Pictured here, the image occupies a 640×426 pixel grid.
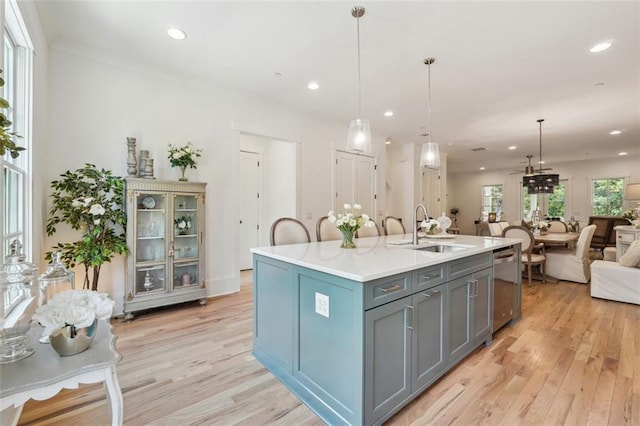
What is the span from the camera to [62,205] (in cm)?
274

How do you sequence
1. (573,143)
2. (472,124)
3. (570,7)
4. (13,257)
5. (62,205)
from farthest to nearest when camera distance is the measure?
(573,143)
(472,124)
(62,205)
(570,7)
(13,257)

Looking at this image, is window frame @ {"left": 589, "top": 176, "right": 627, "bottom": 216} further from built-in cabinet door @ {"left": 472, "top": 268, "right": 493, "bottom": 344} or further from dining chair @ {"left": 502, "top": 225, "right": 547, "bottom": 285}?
built-in cabinet door @ {"left": 472, "top": 268, "right": 493, "bottom": 344}

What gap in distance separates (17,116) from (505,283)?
14.2 ft

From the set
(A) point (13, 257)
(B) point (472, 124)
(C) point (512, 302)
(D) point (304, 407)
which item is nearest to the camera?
(A) point (13, 257)

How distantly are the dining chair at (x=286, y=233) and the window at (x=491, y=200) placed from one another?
10.3 m

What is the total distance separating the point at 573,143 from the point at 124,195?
9056mm

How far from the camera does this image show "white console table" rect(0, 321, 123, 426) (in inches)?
38.2

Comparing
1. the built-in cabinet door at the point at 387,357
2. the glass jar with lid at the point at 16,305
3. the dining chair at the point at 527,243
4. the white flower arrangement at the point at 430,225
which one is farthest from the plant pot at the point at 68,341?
the dining chair at the point at 527,243

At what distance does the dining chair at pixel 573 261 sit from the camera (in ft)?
15.3

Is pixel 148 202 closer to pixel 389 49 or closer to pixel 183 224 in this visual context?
pixel 183 224

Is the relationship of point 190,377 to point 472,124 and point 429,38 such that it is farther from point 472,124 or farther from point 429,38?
point 472,124

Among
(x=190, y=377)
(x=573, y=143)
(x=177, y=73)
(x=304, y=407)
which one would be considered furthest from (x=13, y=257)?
(x=573, y=143)

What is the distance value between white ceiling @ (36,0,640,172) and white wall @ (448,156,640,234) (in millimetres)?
5225

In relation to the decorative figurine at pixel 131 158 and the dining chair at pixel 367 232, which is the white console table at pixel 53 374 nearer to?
the decorative figurine at pixel 131 158
